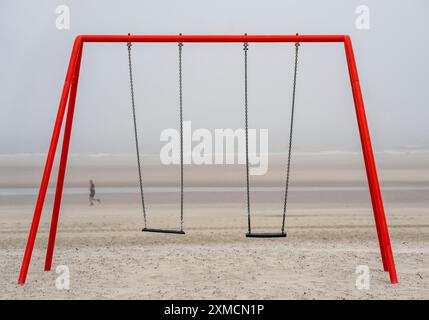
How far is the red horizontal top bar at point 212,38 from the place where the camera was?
5590 millimetres

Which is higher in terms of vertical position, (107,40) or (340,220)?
(107,40)

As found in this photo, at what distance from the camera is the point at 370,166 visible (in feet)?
17.9

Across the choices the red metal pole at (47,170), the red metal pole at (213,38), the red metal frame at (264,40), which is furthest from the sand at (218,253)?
the red metal pole at (213,38)

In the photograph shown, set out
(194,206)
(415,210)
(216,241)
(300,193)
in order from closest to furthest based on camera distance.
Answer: (216,241)
(415,210)
(194,206)
(300,193)

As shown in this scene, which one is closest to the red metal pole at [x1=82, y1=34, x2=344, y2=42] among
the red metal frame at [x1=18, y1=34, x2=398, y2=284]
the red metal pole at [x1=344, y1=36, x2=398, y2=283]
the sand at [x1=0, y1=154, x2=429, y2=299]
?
the red metal frame at [x1=18, y1=34, x2=398, y2=284]

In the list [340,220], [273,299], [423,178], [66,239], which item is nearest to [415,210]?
[340,220]

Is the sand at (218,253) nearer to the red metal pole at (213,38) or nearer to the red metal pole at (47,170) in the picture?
the red metal pole at (47,170)

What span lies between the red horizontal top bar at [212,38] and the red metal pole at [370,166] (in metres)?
0.28

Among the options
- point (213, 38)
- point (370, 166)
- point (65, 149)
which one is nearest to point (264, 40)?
point (213, 38)

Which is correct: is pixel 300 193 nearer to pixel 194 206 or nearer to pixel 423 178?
pixel 194 206

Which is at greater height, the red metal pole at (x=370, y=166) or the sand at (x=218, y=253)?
the red metal pole at (x=370, y=166)

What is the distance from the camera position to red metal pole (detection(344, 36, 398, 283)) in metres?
5.40

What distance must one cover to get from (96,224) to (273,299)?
20.2 ft

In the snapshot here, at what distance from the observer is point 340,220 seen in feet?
36.4
